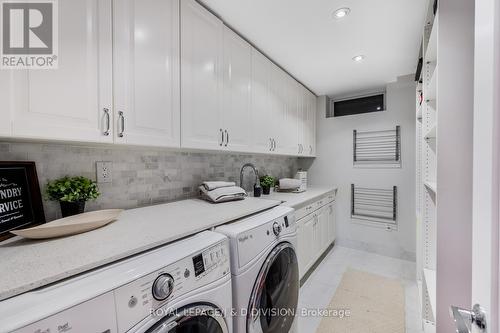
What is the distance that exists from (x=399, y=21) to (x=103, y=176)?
235 centimetres

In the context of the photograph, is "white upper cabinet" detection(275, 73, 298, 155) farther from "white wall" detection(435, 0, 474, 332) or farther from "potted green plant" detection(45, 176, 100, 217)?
"potted green plant" detection(45, 176, 100, 217)

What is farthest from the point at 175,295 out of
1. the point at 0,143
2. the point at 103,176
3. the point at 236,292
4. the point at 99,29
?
the point at 99,29

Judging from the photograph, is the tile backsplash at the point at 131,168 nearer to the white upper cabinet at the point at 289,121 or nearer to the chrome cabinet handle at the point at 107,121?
the chrome cabinet handle at the point at 107,121

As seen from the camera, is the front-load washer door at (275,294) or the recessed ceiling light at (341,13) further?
the recessed ceiling light at (341,13)

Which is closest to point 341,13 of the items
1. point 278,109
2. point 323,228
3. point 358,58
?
point 358,58

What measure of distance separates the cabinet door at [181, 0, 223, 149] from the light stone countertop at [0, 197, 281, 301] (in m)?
0.53

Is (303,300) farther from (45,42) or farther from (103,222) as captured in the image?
(45,42)

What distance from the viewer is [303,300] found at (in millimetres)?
2047

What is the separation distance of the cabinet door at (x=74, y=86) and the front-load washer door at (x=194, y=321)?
830mm

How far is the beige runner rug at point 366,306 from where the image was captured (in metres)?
1.72

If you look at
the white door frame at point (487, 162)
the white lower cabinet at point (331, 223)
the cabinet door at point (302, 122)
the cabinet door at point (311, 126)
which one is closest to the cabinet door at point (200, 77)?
the white door frame at point (487, 162)

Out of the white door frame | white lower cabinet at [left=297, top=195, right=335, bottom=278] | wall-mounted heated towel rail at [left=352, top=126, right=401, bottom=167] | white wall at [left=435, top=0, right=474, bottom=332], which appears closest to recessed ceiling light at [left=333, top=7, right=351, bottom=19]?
white wall at [left=435, top=0, right=474, bottom=332]

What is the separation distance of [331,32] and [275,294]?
2022 millimetres

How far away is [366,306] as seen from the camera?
1.97 metres
